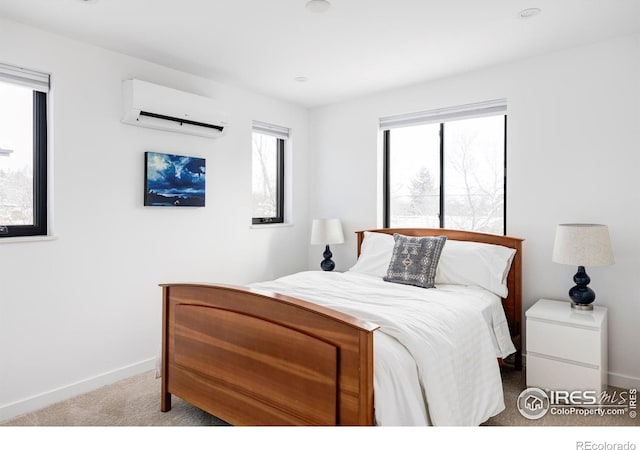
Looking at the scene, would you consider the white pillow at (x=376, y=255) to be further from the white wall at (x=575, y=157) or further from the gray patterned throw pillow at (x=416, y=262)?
the white wall at (x=575, y=157)

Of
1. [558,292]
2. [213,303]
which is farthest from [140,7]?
[558,292]

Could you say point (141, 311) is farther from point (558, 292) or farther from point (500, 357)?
point (558, 292)

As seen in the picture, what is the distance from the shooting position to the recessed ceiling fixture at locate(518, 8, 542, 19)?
7.84 feet

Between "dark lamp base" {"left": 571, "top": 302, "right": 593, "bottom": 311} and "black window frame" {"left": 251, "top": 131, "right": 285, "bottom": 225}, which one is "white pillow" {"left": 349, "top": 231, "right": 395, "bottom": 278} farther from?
"dark lamp base" {"left": 571, "top": 302, "right": 593, "bottom": 311}

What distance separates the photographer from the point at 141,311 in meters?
3.19

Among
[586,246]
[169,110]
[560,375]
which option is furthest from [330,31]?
[560,375]

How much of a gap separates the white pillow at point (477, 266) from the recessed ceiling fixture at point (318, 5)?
6.31 ft

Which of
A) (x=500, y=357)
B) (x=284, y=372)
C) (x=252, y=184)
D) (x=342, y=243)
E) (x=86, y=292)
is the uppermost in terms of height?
(x=252, y=184)

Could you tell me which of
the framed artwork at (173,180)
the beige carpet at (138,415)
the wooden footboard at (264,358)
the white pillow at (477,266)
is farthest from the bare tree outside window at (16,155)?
the white pillow at (477,266)

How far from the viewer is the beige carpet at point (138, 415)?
2.37m

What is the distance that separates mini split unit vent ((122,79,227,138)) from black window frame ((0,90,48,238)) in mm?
499

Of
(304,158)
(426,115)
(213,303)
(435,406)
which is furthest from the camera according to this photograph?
(304,158)

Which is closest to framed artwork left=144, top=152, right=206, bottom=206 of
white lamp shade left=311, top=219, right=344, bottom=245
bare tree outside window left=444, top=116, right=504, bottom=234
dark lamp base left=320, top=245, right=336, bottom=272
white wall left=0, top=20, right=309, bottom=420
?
white wall left=0, top=20, right=309, bottom=420
